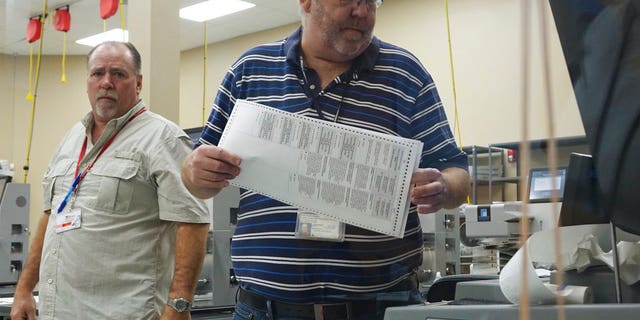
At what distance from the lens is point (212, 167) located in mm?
1130

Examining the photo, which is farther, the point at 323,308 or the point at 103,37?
the point at 103,37

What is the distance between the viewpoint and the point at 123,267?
1828mm

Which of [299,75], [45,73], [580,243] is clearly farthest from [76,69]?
[580,243]

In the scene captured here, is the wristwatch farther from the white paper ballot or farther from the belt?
the white paper ballot

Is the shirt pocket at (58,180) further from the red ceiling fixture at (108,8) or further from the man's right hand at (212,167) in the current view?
the red ceiling fixture at (108,8)

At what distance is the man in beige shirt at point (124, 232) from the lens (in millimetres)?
1819

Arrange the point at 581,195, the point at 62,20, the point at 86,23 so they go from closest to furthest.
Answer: the point at 581,195 → the point at 62,20 → the point at 86,23

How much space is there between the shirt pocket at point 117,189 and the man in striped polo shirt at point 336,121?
59 cm

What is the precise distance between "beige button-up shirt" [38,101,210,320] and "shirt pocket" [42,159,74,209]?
0.10 ft

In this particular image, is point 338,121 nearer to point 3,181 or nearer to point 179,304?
point 179,304

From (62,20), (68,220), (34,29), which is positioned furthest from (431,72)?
(68,220)

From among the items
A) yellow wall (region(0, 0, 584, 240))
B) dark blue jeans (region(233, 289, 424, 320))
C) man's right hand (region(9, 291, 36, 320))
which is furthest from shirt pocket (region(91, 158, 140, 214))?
yellow wall (region(0, 0, 584, 240))

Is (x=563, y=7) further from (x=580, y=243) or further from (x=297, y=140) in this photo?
(x=297, y=140)

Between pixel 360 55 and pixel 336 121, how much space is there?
145mm
